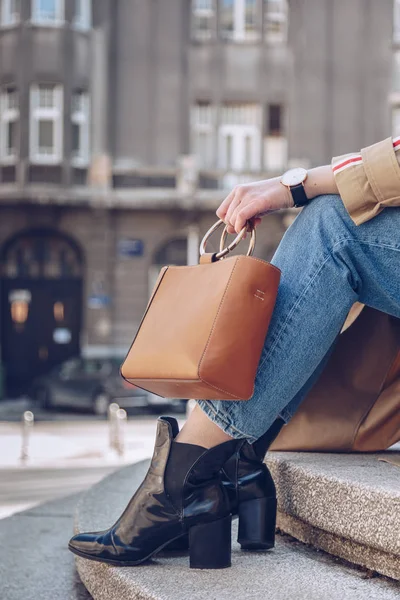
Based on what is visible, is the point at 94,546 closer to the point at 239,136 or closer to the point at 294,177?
the point at 294,177

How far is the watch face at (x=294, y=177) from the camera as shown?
2412 millimetres

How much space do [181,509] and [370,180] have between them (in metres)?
0.88

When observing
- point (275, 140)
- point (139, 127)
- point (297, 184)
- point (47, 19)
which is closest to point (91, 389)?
point (139, 127)

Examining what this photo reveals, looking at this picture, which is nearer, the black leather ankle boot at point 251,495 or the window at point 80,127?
the black leather ankle boot at point 251,495

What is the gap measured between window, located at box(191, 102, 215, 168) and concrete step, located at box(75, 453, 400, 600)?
21.0 m

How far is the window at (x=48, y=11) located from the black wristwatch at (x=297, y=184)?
21.3 metres

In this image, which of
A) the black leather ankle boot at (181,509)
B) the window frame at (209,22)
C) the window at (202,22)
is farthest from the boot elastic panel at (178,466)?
Answer: the window at (202,22)

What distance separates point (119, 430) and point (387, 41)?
15.5 meters

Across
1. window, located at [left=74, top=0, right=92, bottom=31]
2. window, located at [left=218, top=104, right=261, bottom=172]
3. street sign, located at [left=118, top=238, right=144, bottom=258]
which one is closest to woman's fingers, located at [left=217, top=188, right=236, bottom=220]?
street sign, located at [left=118, top=238, right=144, bottom=258]

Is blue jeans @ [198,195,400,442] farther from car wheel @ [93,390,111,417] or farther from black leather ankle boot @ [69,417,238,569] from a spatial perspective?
car wheel @ [93,390,111,417]

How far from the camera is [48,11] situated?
22734 mm

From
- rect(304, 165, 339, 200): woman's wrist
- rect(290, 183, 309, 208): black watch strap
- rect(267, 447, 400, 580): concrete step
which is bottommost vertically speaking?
rect(267, 447, 400, 580): concrete step

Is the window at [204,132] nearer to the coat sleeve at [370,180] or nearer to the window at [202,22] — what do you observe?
the window at [202,22]

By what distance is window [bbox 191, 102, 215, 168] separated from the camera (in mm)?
23234
